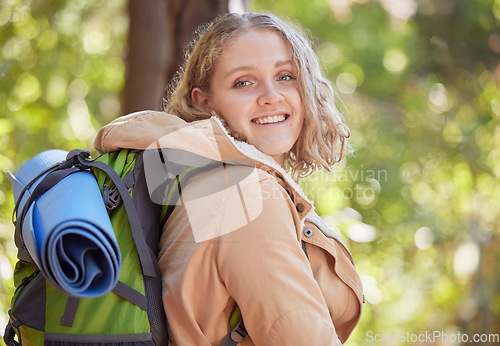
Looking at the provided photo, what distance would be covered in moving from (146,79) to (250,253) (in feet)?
8.61

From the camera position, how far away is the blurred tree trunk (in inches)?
143

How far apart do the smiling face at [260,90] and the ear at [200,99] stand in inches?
3.7

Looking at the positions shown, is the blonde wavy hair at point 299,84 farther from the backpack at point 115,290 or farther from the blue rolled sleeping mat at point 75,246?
the blue rolled sleeping mat at point 75,246

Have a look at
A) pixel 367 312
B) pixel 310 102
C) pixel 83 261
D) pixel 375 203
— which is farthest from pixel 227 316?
pixel 375 203

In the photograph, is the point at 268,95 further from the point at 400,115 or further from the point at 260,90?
the point at 400,115

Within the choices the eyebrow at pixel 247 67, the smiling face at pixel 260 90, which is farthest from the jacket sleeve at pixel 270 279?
the eyebrow at pixel 247 67

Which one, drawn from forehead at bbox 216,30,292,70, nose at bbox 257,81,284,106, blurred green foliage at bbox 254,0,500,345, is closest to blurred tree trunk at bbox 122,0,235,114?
forehead at bbox 216,30,292,70

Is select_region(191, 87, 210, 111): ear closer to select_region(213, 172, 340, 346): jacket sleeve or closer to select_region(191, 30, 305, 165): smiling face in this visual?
select_region(191, 30, 305, 165): smiling face

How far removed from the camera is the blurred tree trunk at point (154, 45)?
143 inches

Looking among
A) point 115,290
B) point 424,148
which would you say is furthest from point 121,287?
point 424,148

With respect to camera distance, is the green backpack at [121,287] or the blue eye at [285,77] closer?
the green backpack at [121,287]

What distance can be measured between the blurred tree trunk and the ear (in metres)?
1.40

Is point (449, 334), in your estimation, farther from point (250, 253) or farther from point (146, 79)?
point (250, 253)

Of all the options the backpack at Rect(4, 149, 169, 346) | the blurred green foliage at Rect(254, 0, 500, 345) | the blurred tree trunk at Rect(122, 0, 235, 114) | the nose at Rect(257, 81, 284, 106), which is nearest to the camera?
the backpack at Rect(4, 149, 169, 346)
